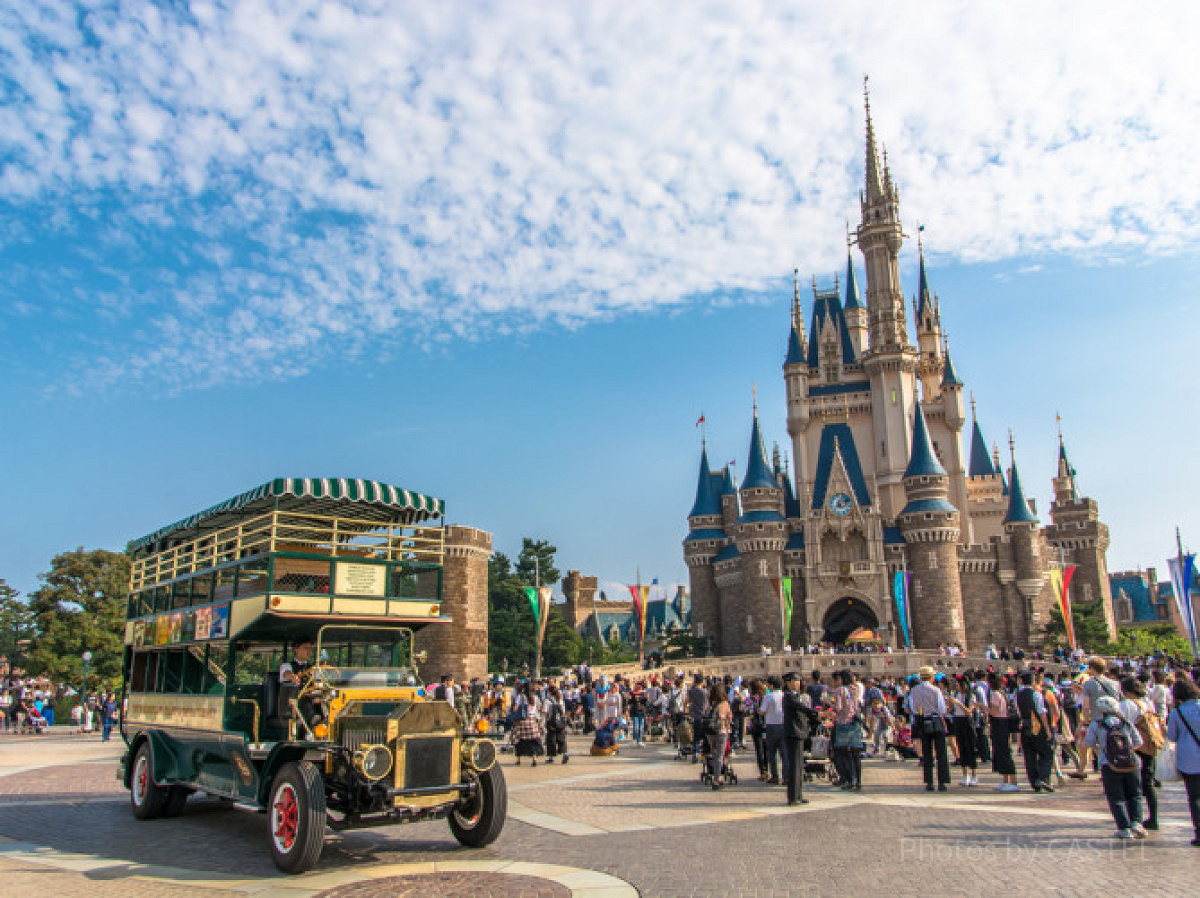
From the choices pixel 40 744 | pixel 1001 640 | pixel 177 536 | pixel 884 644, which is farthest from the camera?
pixel 1001 640

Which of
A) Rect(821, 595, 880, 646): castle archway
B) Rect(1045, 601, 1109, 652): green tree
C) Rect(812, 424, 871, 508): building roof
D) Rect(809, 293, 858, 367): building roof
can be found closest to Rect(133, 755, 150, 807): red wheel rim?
Rect(821, 595, 880, 646): castle archway

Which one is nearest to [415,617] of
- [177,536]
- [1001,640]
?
[177,536]

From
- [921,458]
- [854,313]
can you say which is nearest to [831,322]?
[854,313]

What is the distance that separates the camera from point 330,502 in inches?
430

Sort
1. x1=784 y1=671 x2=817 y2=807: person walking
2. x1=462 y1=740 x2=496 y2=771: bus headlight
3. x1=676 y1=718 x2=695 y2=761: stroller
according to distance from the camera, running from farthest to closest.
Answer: x1=676 y1=718 x2=695 y2=761: stroller → x1=784 y1=671 x2=817 y2=807: person walking → x1=462 y1=740 x2=496 y2=771: bus headlight

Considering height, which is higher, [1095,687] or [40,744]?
[1095,687]

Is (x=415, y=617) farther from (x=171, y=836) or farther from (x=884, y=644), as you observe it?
(x=884, y=644)

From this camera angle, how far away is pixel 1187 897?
6.54m

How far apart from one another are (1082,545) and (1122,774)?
2461 inches

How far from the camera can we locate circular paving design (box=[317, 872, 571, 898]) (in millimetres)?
7062

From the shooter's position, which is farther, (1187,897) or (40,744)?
(40,744)

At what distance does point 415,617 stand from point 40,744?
19753mm

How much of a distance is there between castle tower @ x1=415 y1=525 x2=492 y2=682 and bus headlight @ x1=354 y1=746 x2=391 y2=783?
34.8 m

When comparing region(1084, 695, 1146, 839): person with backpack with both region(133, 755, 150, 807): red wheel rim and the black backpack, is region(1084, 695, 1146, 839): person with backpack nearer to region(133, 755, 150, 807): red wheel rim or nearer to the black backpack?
the black backpack
